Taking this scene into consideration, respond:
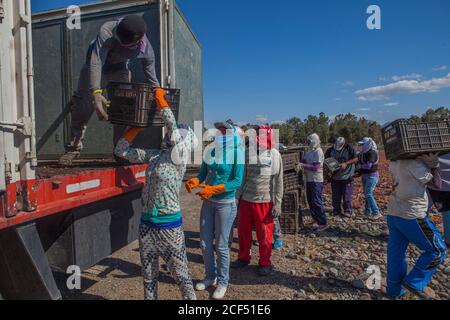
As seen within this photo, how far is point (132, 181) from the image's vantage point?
3320 mm

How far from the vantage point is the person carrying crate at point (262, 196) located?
4.00 metres

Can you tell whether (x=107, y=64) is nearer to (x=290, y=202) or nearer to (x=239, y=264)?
(x=239, y=264)

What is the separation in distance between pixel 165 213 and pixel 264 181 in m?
1.69

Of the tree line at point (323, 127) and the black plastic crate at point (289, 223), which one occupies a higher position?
the tree line at point (323, 127)

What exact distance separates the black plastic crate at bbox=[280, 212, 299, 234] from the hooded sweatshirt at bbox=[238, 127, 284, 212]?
171cm

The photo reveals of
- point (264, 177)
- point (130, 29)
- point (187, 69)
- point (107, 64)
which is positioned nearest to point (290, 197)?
point (264, 177)

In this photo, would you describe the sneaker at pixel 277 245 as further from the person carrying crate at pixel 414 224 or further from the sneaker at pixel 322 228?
the person carrying crate at pixel 414 224

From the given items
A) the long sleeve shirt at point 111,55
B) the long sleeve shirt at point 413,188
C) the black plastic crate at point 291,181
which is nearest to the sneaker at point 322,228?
the black plastic crate at point 291,181

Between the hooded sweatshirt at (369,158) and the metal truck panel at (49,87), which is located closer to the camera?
the metal truck panel at (49,87)

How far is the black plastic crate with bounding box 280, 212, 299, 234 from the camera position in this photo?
18.6 ft

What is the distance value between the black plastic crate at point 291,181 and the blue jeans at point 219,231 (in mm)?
2436
